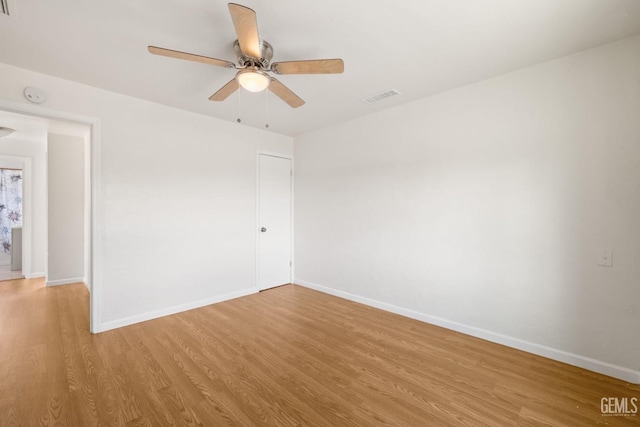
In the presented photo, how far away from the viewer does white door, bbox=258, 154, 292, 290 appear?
172 inches

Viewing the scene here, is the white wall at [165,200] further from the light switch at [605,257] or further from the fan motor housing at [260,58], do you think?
the light switch at [605,257]

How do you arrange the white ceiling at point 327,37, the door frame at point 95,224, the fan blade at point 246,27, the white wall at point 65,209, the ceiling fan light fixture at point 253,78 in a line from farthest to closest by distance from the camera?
the white wall at point 65,209, the door frame at point 95,224, the ceiling fan light fixture at point 253,78, the white ceiling at point 327,37, the fan blade at point 246,27

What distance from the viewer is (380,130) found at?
3584 mm

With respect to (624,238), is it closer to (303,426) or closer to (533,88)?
(533,88)

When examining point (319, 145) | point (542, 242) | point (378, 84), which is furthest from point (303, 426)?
point (319, 145)

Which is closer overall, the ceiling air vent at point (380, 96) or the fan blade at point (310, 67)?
the fan blade at point (310, 67)

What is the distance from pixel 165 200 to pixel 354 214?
2.54m

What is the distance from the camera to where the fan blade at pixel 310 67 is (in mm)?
1825

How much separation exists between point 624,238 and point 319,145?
3.59m

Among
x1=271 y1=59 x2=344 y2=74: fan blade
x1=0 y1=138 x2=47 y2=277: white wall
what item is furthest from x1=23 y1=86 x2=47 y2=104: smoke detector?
x1=0 y1=138 x2=47 y2=277: white wall

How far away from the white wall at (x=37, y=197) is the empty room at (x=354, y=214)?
119 cm

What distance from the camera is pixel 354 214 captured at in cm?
391

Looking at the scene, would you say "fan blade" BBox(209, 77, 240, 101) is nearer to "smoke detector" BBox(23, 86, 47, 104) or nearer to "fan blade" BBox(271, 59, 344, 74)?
"fan blade" BBox(271, 59, 344, 74)

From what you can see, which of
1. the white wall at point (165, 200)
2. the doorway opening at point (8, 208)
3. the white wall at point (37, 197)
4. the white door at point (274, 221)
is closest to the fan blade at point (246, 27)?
the white wall at point (165, 200)
